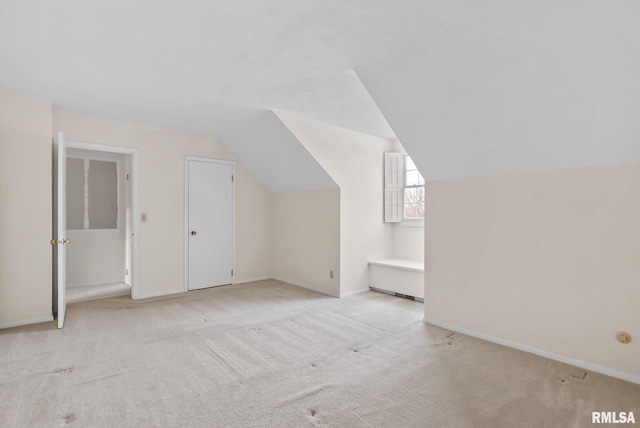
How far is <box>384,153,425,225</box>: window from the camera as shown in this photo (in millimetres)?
5141

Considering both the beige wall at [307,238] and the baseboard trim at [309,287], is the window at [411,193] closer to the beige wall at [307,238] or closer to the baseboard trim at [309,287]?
the beige wall at [307,238]

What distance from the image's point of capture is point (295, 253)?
212 inches

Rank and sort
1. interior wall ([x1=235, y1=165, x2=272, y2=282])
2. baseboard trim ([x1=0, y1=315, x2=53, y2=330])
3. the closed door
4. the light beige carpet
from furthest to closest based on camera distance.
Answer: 1. interior wall ([x1=235, y1=165, x2=272, y2=282])
2. the closed door
3. baseboard trim ([x1=0, y1=315, x2=53, y2=330])
4. the light beige carpet

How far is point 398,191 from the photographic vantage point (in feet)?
16.9

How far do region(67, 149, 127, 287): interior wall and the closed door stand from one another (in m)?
1.59

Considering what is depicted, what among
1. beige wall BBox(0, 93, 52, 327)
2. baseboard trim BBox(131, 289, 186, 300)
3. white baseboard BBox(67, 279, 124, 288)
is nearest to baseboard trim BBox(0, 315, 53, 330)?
beige wall BBox(0, 93, 52, 327)

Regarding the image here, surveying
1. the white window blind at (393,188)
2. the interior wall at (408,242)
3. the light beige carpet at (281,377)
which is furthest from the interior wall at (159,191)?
the interior wall at (408,242)

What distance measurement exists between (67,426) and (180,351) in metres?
1.02

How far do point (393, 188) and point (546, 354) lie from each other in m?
3.00

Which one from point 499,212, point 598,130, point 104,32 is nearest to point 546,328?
point 499,212

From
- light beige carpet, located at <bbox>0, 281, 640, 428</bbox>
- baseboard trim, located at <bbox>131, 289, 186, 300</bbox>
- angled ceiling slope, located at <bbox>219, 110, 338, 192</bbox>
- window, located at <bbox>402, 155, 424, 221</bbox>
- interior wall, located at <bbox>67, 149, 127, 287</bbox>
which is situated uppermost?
angled ceiling slope, located at <bbox>219, 110, 338, 192</bbox>

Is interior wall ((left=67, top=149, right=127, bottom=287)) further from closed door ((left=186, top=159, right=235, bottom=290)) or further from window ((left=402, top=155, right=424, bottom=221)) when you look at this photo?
window ((left=402, top=155, right=424, bottom=221))

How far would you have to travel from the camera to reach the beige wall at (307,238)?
186 inches

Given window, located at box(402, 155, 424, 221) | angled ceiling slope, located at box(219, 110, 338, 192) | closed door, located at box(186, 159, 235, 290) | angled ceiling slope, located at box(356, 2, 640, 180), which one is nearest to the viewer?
angled ceiling slope, located at box(356, 2, 640, 180)
